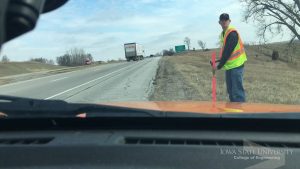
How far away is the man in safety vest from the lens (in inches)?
413

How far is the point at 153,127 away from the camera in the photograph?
345 cm

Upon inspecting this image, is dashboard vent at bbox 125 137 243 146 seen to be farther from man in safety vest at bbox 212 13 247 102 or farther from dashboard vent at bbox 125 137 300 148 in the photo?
man in safety vest at bbox 212 13 247 102

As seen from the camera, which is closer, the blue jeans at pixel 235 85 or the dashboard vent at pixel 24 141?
the dashboard vent at pixel 24 141

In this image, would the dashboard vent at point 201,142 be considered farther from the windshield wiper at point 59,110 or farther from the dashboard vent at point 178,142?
the windshield wiper at point 59,110

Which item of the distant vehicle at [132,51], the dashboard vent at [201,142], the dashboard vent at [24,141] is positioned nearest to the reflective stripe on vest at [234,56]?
the dashboard vent at [201,142]

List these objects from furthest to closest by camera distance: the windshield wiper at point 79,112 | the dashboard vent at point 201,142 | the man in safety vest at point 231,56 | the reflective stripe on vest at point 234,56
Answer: the reflective stripe on vest at point 234,56 → the man in safety vest at point 231,56 → the windshield wiper at point 79,112 → the dashboard vent at point 201,142

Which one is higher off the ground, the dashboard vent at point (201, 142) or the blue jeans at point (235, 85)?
the dashboard vent at point (201, 142)

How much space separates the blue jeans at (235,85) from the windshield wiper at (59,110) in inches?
272

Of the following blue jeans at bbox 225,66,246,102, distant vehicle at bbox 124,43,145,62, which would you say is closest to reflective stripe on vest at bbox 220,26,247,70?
blue jeans at bbox 225,66,246,102

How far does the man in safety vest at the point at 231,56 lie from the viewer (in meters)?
10.5

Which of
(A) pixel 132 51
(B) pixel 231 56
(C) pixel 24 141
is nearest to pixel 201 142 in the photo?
(C) pixel 24 141

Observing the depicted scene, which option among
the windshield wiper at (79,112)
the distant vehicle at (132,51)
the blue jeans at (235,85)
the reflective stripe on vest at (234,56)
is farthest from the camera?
the distant vehicle at (132,51)

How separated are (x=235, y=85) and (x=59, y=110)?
7.42 meters

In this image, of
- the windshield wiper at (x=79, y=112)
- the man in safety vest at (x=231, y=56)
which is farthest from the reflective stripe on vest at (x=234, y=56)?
the windshield wiper at (x=79, y=112)
